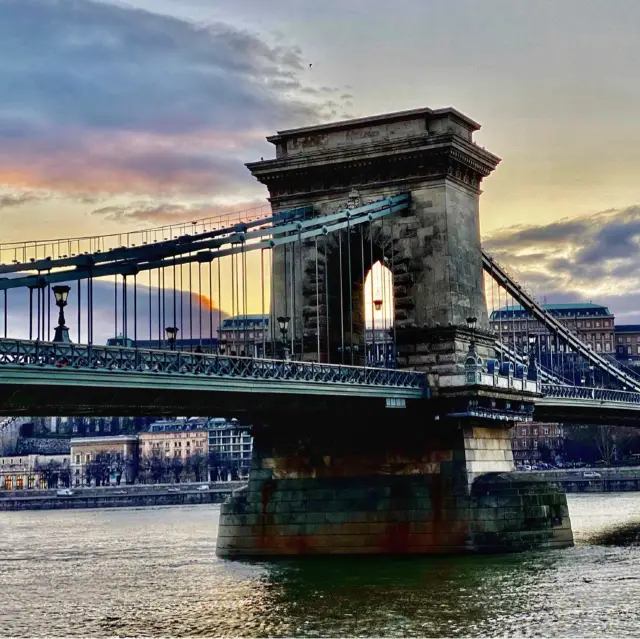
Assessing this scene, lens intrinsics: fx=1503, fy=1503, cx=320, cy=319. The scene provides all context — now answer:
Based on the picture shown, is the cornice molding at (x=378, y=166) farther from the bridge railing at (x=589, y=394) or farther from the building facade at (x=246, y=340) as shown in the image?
the bridge railing at (x=589, y=394)

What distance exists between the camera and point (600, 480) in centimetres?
16088

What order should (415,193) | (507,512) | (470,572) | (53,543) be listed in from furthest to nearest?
1. (53,543)
2. (415,193)
3. (507,512)
4. (470,572)

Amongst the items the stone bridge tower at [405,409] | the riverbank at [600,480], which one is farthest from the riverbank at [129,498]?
the stone bridge tower at [405,409]

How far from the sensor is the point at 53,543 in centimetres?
9662

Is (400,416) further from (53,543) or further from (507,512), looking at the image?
(53,543)

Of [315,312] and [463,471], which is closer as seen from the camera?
[463,471]

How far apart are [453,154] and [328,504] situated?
51.3 feet

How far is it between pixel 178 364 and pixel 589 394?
47.6 meters

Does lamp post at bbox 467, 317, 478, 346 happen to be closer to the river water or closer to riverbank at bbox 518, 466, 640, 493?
A: the river water

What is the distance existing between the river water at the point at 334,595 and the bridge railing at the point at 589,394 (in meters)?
8.19

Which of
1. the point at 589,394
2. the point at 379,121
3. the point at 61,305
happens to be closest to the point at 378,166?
the point at 379,121

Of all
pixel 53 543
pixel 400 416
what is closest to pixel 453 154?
pixel 400 416

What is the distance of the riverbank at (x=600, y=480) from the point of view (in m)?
158

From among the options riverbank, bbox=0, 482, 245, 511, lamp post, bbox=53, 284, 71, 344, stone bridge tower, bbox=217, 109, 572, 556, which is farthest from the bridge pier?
riverbank, bbox=0, 482, 245, 511
